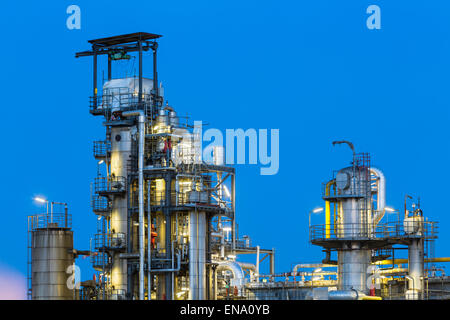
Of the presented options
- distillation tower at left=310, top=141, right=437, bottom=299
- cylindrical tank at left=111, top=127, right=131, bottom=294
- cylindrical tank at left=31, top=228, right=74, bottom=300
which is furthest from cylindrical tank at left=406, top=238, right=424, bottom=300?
cylindrical tank at left=31, top=228, right=74, bottom=300

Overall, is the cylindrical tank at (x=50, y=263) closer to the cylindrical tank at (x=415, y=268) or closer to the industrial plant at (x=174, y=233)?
the industrial plant at (x=174, y=233)

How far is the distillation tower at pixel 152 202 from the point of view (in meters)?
81.3

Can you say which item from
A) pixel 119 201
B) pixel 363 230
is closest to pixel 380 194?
pixel 363 230

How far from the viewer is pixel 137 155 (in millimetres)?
84375

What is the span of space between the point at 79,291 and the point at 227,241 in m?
12.8

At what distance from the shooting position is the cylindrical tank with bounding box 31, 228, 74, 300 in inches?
3268

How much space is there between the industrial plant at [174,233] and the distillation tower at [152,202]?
77mm

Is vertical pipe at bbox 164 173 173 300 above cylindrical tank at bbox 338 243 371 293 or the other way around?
above

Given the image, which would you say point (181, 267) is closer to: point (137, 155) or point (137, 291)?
point (137, 291)

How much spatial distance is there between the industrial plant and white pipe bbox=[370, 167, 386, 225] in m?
0.07

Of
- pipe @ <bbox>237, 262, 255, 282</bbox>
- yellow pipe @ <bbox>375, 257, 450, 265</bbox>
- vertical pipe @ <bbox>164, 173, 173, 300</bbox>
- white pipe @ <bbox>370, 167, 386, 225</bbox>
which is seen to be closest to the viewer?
vertical pipe @ <bbox>164, 173, 173, 300</bbox>

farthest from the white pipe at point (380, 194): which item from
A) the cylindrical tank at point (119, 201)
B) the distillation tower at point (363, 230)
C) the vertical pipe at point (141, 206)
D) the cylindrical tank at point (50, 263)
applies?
the cylindrical tank at point (50, 263)

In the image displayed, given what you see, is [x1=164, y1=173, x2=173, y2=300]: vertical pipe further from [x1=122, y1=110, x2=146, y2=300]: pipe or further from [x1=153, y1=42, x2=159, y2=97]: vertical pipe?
[x1=153, y1=42, x2=159, y2=97]: vertical pipe
